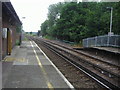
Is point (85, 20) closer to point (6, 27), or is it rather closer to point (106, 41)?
point (106, 41)

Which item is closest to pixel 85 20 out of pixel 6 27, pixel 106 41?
pixel 106 41

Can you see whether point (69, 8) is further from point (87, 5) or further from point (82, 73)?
point (82, 73)

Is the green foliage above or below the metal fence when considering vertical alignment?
above

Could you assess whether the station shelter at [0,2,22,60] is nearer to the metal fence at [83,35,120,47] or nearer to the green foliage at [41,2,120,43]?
the metal fence at [83,35,120,47]

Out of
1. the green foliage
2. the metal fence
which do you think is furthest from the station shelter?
the green foliage

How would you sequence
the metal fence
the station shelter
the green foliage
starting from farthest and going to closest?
the green foliage, the metal fence, the station shelter

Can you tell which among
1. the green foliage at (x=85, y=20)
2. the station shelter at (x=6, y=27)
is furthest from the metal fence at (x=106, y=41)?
the station shelter at (x=6, y=27)

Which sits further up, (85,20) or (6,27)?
(85,20)

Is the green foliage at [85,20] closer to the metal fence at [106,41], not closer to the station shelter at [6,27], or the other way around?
the metal fence at [106,41]

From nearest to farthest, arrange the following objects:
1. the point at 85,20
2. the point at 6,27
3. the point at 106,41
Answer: the point at 6,27
the point at 106,41
the point at 85,20

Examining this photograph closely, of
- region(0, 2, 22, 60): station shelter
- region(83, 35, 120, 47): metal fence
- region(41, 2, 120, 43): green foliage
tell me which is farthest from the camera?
region(41, 2, 120, 43): green foliage

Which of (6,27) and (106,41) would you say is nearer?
(6,27)

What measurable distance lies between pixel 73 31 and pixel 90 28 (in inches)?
333

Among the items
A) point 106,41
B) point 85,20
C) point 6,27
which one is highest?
point 85,20
